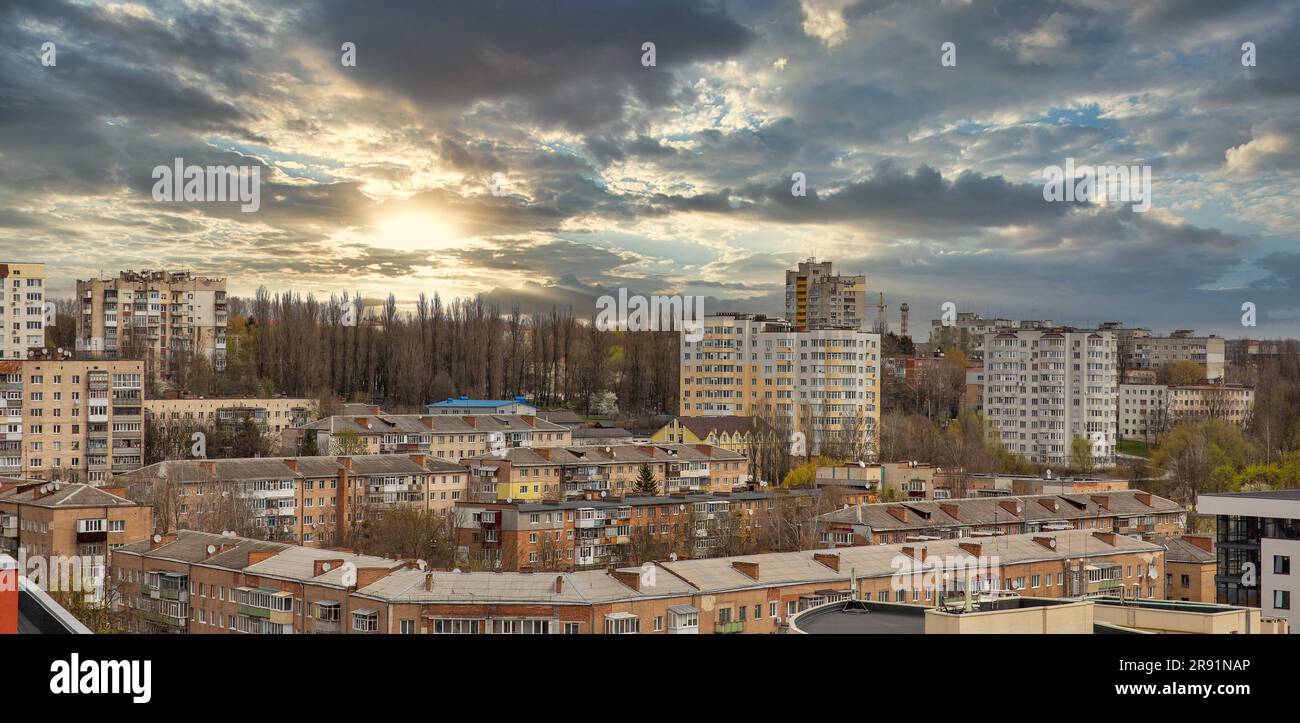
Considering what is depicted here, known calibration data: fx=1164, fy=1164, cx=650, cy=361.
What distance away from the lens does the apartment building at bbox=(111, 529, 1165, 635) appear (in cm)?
991

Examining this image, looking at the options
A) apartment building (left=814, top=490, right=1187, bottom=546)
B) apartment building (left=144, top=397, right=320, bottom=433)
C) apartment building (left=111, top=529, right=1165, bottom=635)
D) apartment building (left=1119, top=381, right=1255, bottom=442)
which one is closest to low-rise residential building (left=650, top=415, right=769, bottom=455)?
apartment building (left=144, top=397, right=320, bottom=433)

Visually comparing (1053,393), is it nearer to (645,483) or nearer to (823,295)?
(645,483)

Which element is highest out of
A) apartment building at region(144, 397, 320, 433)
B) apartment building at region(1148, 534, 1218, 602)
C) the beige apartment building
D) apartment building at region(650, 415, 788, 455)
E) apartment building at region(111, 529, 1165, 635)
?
the beige apartment building

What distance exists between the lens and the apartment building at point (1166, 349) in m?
43.9

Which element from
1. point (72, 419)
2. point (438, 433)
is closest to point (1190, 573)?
point (438, 433)

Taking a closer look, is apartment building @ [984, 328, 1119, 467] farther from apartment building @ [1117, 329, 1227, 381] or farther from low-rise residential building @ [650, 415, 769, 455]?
apartment building @ [1117, 329, 1227, 381]

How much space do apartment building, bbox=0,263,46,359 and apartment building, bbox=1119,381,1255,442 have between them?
3023cm

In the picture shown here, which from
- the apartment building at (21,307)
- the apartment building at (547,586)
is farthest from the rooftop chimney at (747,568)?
the apartment building at (21,307)

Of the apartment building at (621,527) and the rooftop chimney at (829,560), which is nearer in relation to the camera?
the rooftop chimney at (829,560)

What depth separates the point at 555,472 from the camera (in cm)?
2055

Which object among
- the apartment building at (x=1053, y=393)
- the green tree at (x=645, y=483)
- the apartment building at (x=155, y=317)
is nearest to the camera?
the green tree at (x=645, y=483)

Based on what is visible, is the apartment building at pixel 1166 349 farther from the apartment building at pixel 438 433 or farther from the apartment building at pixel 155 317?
the apartment building at pixel 155 317

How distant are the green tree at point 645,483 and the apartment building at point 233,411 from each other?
8.50m
